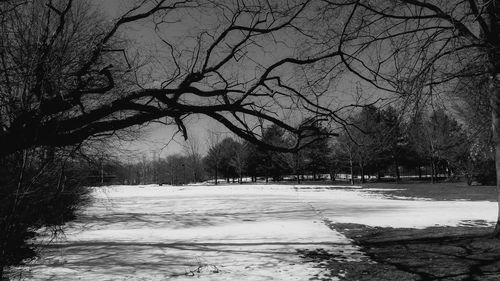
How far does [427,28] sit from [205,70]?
13.1 feet

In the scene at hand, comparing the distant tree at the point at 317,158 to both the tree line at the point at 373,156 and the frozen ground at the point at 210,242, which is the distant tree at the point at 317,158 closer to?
the tree line at the point at 373,156

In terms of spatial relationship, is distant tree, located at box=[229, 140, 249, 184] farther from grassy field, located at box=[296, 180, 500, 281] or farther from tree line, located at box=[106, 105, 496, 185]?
grassy field, located at box=[296, 180, 500, 281]

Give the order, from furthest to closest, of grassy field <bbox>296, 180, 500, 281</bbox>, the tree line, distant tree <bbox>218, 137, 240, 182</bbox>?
distant tree <bbox>218, 137, 240, 182</bbox>, the tree line, grassy field <bbox>296, 180, 500, 281</bbox>

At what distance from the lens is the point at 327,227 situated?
40.3 ft

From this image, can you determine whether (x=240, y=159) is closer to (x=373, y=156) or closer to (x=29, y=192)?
(x=373, y=156)

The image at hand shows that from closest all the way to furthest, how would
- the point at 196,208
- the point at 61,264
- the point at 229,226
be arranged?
the point at 61,264 < the point at 229,226 < the point at 196,208

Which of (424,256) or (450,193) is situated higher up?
(424,256)

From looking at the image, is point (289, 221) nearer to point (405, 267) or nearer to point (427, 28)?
point (405, 267)

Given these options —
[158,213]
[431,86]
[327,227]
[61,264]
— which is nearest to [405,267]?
[431,86]

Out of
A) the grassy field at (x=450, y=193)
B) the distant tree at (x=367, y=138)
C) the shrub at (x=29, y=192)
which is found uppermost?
the distant tree at (x=367, y=138)

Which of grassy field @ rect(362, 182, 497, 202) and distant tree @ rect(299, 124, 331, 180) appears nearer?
grassy field @ rect(362, 182, 497, 202)

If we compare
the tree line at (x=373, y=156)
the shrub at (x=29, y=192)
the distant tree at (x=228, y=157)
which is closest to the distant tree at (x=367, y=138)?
the tree line at (x=373, y=156)

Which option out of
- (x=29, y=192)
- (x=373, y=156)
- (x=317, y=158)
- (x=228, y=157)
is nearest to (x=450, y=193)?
(x=373, y=156)

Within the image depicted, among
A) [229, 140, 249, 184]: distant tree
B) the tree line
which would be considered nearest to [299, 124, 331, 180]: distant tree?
the tree line
